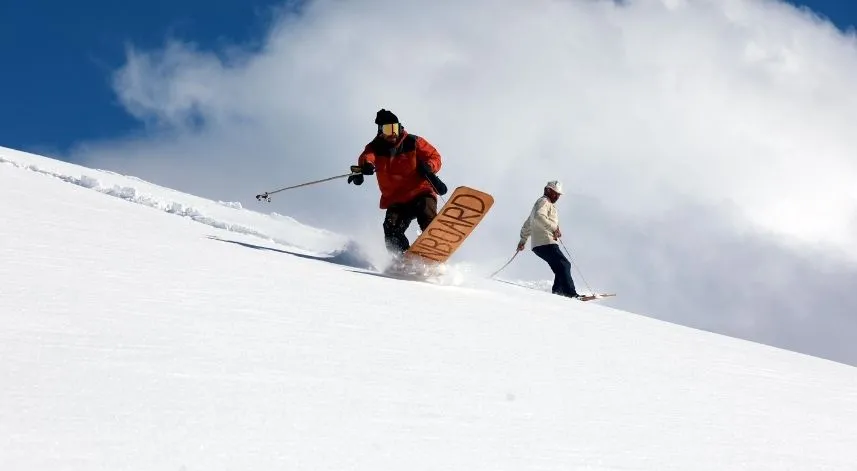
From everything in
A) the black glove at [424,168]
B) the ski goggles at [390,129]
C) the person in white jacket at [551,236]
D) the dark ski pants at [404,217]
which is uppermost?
the person in white jacket at [551,236]

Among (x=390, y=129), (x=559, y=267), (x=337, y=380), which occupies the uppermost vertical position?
(x=559, y=267)

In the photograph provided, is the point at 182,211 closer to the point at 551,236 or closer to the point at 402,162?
the point at 402,162

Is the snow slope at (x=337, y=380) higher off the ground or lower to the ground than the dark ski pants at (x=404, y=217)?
lower

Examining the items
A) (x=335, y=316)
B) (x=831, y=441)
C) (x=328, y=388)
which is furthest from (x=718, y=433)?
(x=335, y=316)

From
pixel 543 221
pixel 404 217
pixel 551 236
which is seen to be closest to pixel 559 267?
pixel 551 236

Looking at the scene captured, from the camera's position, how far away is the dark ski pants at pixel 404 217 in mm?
8742

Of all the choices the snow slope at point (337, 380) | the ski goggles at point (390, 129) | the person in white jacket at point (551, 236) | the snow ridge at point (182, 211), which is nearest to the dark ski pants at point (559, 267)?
the person in white jacket at point (551, 236)

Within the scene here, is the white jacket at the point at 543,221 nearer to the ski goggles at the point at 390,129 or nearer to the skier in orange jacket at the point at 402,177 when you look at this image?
the skier in orange jacket at the point at 402,177

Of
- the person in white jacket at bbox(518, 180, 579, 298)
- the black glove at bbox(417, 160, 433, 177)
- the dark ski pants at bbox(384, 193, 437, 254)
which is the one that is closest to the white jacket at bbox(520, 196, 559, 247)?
the person in white jacket at bbox(518, 180, 579, 298)

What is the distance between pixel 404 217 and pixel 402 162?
21.7 inches

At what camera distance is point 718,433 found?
3537 mm

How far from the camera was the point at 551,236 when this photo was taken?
11406mm

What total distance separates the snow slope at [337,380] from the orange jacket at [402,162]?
2249 mm

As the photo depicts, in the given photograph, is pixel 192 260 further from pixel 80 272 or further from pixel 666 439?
pixel 666 439
